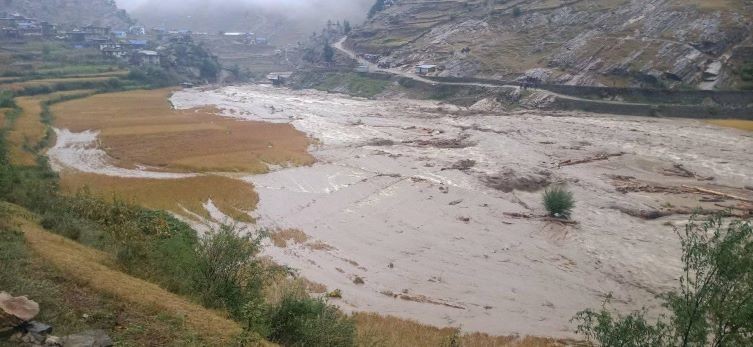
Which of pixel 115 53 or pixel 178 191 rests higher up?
pixel 115 53

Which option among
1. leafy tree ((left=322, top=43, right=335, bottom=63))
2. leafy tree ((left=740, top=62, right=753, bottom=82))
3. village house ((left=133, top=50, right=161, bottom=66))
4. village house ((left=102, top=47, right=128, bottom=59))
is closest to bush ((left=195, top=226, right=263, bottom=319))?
leafy tree ((left=740, top=62, right=753, bottom=82))

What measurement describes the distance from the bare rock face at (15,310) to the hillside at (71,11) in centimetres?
16336

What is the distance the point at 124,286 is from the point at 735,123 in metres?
61.9

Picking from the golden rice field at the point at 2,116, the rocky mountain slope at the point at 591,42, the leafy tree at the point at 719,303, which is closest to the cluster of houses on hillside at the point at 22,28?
the golden rice field at the point at 2,116

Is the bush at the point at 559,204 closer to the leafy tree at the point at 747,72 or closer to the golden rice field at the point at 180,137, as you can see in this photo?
the golden rice field at the point at 180,137

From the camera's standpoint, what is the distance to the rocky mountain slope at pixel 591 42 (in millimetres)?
69438

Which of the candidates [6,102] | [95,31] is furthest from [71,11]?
[6,102]

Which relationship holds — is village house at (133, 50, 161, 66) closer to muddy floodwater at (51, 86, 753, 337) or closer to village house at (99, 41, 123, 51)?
village house at (99, 41, 123, 51)

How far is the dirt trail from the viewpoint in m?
12.2

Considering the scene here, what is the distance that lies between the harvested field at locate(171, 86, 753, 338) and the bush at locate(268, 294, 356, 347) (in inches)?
278

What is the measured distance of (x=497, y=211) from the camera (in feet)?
109

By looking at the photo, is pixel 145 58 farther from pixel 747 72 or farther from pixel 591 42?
pixel 747 72

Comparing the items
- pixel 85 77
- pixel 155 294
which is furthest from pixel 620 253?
pixel 85 77

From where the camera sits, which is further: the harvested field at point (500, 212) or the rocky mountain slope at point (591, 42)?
the rocky mountain slope at point (591, 42)
